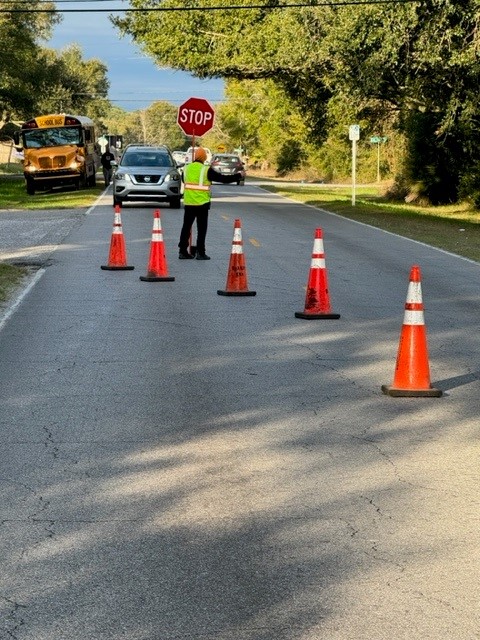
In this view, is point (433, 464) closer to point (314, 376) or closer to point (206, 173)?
point (314, 376)

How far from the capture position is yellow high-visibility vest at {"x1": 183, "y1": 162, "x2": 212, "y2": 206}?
68.1 feet

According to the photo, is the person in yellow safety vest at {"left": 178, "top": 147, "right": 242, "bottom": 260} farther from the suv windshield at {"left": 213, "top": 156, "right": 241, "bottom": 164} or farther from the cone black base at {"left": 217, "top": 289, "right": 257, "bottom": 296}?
the suv windshield at {"left": 213, "top": 156, "right": 241, "bottom": 164}

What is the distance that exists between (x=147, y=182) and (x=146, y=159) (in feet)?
5.77

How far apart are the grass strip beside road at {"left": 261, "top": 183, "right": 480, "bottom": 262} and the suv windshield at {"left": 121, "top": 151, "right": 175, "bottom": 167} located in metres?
5.48

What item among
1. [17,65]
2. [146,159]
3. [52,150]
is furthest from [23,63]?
[146,159]

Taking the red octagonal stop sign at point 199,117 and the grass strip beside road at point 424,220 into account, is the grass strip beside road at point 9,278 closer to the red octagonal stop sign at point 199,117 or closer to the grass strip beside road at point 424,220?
the grass strip beside road at point 424,220

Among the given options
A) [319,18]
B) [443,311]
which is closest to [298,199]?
[319,18]

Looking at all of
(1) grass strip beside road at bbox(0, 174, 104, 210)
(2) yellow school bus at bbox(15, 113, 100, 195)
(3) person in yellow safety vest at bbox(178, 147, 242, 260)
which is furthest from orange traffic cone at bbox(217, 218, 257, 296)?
(2) yellow school bus at bbox(15, 113, 100, 195)

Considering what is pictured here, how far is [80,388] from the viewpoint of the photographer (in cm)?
1015

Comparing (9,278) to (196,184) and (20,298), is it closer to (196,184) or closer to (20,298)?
(20,298)

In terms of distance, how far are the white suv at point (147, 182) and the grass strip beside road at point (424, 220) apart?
5127 mm

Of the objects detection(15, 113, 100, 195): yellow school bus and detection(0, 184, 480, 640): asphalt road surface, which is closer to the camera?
detection(0, 184, 480, 640): asphalt road surface

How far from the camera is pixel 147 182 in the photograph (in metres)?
38.5

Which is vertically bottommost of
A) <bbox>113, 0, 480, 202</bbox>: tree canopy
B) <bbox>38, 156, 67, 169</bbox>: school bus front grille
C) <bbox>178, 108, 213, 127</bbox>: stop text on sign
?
<bbox>38, 156, 67, 169</bbox>: school bus front grille
